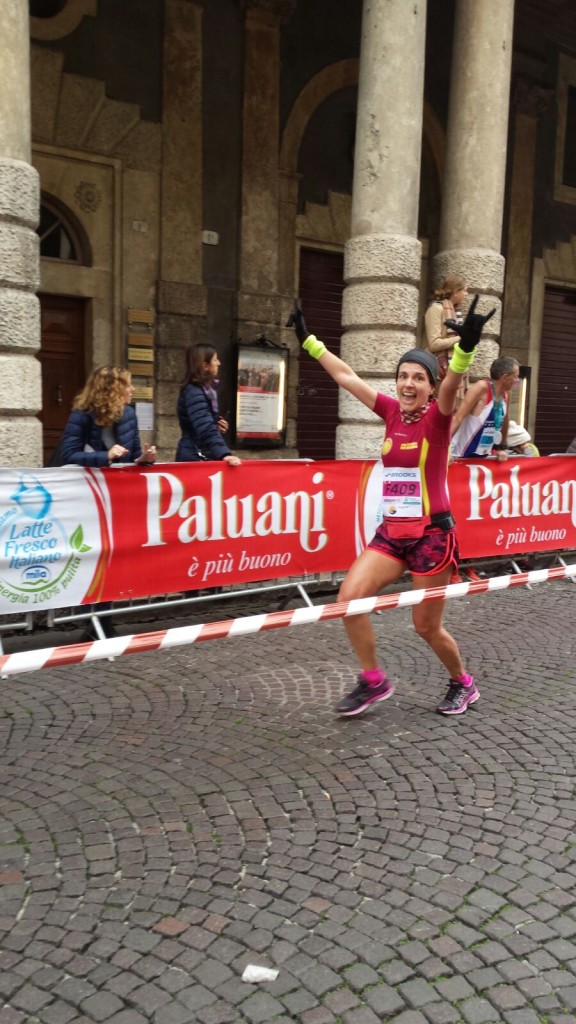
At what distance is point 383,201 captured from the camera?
27.0ft

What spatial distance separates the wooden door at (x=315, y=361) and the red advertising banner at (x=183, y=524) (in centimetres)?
545

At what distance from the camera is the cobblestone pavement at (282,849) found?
7.98 feet

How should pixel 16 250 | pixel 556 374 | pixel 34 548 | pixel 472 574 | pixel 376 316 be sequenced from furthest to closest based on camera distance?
pixel 556 374
pixel 376 316
pixel 472 574
pixel 16 250
pixel 34 548

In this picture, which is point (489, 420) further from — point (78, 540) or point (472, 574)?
point (78, 540)

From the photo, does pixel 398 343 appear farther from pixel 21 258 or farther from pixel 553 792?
pixel 553 792

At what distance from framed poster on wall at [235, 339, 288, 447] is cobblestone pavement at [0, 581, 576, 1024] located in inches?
267

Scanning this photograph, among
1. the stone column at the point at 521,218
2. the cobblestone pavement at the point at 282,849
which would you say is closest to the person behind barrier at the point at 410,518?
the cobblestone pavement at the point at 282,849

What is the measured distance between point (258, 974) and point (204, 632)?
1.44 meters

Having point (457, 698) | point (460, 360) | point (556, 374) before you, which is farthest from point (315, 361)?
point (460, 360)

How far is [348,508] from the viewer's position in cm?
696

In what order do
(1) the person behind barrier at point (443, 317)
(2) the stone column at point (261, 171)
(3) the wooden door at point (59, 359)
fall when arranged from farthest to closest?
(2) the stone column at point (261, 171)
(3) the wooden door at point (59, 359)
(1) the person behind barrier at point (443, 317)

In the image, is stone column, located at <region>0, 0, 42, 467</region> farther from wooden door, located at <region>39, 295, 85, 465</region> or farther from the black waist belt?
wooden door, located at <region>39, 295, 85, 465</region>

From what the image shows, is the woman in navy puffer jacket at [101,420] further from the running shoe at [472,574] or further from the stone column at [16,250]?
the running shoe at [472,574]

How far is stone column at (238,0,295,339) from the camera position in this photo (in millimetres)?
11492
